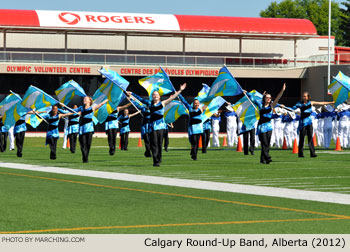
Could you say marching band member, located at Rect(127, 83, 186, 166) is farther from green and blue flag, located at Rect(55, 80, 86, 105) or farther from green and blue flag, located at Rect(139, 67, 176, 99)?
green and blue flag, located at Rect(55, 80, 86, 105)

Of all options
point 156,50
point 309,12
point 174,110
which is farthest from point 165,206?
point 309,12

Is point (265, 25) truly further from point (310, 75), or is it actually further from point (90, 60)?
point (90, 60)

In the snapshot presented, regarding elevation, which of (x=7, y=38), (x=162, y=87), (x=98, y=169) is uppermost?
(x=7, y=38)

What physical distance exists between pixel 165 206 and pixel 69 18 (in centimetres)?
4829

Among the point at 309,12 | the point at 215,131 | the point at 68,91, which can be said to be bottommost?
the point at 215,131

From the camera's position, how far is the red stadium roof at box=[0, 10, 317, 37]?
58625mm

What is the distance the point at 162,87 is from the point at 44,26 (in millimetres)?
32087

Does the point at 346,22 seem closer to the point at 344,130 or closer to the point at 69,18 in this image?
the point at 69,18

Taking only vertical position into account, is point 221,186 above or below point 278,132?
below

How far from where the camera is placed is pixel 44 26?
57.9 m

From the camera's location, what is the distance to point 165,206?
41.1 ft

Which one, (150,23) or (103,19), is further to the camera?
(150,23)

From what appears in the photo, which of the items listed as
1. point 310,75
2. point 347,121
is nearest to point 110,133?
point 347,121

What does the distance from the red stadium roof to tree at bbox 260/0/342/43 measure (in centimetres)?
4876
